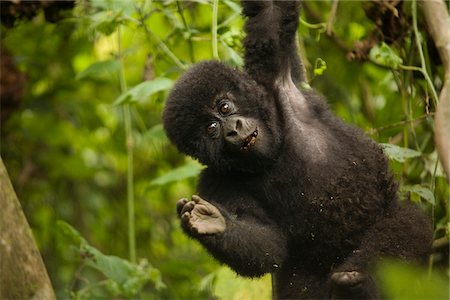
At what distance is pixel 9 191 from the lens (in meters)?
3.31

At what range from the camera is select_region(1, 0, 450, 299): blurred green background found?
4223mm

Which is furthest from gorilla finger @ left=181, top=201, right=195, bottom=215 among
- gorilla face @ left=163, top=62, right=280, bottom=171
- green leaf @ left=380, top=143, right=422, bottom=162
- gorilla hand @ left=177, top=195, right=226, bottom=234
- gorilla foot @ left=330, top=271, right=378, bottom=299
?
green leaf @ left=380, top=143, right=422, bottom=162

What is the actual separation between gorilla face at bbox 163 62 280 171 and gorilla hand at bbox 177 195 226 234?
0.32 m

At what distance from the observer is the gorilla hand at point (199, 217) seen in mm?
3121

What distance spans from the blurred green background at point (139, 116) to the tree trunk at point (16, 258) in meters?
0.90

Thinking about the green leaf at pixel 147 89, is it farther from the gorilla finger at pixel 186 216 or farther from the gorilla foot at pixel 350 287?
the gorilla foot at pixel 350 287

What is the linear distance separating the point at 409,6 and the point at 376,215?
1.34 meters

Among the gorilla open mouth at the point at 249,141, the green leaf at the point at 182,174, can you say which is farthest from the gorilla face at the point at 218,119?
the green leaf at the point at 182,174

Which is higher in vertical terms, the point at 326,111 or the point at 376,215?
the point at 326,111

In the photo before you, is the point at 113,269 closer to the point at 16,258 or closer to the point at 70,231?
the point at 70,231

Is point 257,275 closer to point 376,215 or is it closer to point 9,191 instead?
point 376,215

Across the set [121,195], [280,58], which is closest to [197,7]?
[121,195]

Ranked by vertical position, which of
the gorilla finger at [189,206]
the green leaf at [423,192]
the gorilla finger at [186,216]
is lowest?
the green leaf at [423,192]

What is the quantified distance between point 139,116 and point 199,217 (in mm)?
2685
